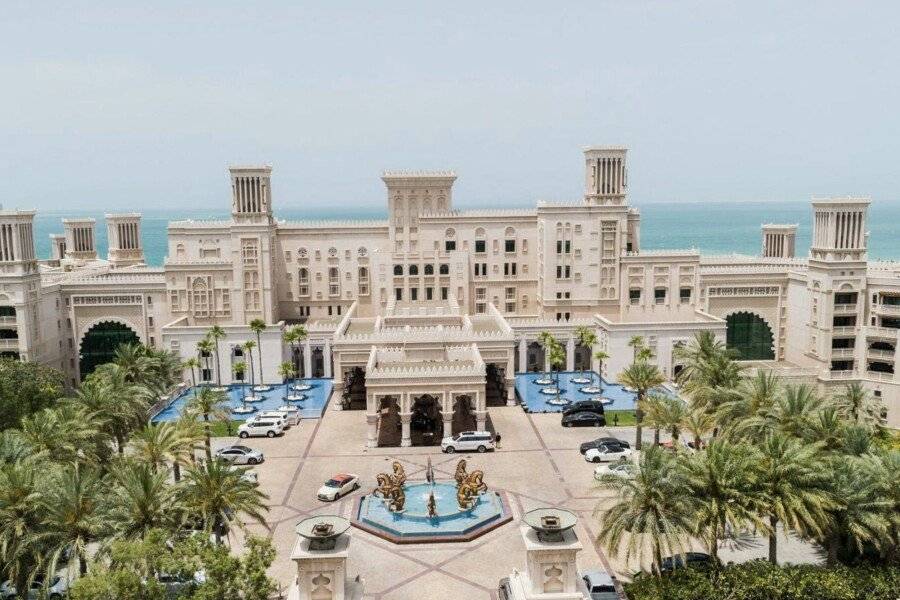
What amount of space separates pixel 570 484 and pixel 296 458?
19617mm

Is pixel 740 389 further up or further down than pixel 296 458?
further up

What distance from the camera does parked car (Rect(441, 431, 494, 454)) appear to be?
5406 cm

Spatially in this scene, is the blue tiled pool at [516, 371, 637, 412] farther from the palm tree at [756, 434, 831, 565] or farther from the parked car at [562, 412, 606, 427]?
the palm tree at [756, 434, 831, 565]

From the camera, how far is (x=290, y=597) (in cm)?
2975

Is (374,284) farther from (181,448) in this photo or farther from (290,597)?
(290,597)

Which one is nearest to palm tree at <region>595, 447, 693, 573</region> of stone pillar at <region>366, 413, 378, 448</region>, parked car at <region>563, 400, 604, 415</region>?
stone pillar at <region>366, 413, 378, 448</region>

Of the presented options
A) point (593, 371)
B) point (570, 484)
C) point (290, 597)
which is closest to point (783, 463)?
point (570, 484)

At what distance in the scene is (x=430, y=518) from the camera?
42000 mm

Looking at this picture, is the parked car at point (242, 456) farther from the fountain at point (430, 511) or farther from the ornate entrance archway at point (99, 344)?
the ornate entrance archway at point (99, 344)

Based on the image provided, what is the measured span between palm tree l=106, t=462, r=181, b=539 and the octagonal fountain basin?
511 inches

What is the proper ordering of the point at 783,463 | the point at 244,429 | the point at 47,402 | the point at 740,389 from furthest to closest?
the point at 244,429
the point at 47,402
the point at 740,389
the point at 783,463

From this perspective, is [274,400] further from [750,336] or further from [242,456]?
[750,336]

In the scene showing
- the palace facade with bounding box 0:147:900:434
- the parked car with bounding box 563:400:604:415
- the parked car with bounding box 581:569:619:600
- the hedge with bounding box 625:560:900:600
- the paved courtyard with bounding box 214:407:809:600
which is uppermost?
the palace facade with bounding box 0:147:900:434

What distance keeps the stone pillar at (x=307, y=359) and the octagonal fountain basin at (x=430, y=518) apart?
3276 centimetres
